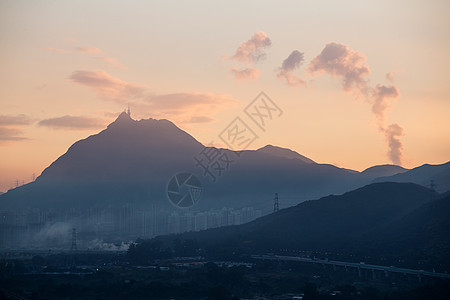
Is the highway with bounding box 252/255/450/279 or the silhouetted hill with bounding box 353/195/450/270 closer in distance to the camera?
the highway with bounding box 252/255/450/279

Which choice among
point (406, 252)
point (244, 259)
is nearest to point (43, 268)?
point (244, 259)

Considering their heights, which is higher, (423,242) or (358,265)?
(423,242)

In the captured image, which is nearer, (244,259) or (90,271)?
(90,271)

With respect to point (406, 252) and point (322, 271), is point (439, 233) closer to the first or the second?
point (406, 252)

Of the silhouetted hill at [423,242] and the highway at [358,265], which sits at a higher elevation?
the silhouetted hill at [423,242]

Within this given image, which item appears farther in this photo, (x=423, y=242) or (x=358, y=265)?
(x=423, y=242)

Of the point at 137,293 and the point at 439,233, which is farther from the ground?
the point at 439,233

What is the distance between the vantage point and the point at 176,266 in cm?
17562

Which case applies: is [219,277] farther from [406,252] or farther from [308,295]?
[406,252]

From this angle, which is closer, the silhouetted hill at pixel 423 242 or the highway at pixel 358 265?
the highway at pixel 358 265

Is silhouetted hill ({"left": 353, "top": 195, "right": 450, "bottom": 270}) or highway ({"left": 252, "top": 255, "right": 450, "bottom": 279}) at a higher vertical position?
silhouetted hill ({"left": 353, "top": 195, "right": 450, "bottom": 270})

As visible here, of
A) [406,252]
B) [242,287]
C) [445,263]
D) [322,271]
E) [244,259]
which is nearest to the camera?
[242,287]

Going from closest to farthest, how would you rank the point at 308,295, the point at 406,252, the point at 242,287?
the point at 308,295, the point at 242,287, the point at 406,252

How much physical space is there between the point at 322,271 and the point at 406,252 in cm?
2635
